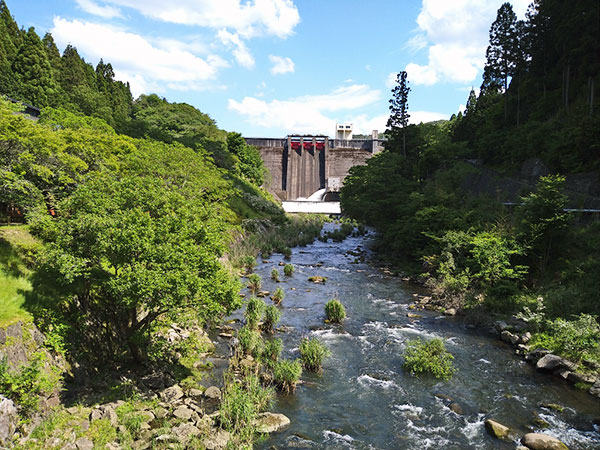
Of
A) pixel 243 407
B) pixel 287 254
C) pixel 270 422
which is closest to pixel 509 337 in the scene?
pixel 270 422

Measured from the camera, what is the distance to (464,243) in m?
26.0

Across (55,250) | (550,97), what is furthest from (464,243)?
(550,97)

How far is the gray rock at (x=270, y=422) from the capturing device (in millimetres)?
10938

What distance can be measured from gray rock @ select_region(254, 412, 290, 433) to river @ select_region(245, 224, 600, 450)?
0.26 meters

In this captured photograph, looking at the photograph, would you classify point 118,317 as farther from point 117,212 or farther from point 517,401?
point 517,401

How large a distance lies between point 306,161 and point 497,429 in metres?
102

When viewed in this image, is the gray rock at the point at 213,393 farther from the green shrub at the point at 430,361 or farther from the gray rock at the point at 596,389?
the gray rock at the point at 596,389

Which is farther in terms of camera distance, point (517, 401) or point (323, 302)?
point (323, 302)

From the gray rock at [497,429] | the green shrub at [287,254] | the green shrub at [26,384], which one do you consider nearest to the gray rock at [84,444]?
the green shrub at [26,384]

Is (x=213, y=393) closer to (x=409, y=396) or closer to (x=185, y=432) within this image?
(x=185, y=432)

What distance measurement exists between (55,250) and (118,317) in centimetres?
343

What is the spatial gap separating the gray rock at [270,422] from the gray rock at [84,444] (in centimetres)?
411

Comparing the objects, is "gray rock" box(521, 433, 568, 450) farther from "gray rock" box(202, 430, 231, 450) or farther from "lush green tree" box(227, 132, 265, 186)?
"lush green tree" box(227, 132, 265, 186)

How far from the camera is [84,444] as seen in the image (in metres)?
9.13
